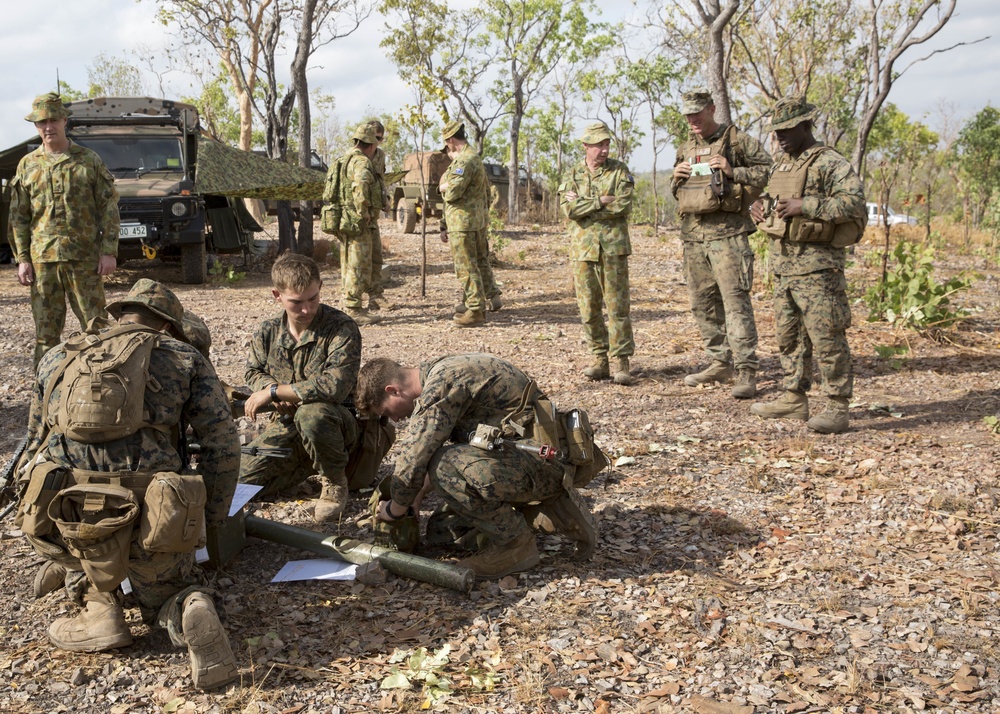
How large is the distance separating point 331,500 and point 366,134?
17.2 feet

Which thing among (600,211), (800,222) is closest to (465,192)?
(600,211)

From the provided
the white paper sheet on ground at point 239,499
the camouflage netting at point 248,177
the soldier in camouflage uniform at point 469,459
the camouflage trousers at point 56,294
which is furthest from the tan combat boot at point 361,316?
the soldier in camouflage uniform at point 469,459

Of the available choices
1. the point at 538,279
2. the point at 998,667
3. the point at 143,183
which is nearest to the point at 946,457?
the point at 998,667

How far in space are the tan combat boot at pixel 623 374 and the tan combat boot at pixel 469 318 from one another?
2.57m

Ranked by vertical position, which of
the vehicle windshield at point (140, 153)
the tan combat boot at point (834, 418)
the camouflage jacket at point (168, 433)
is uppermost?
the vehicle windshield at point (140, 153)

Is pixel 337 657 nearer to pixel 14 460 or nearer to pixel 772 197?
pixel 14 460

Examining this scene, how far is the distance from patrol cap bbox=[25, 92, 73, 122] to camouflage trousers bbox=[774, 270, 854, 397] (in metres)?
4.90

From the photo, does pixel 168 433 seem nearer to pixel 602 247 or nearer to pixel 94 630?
pixel 94 630

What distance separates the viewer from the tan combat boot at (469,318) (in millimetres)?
8805

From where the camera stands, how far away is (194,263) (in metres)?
11.3

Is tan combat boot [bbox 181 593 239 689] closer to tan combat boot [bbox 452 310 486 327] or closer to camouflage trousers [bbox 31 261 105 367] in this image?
camouflage trousers [bbox 31 261 105 367]

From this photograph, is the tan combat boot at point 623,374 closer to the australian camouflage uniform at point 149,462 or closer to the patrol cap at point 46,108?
the australian camouflage uniform at point 149,462

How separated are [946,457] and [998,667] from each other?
2302 mm

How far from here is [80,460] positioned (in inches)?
112
